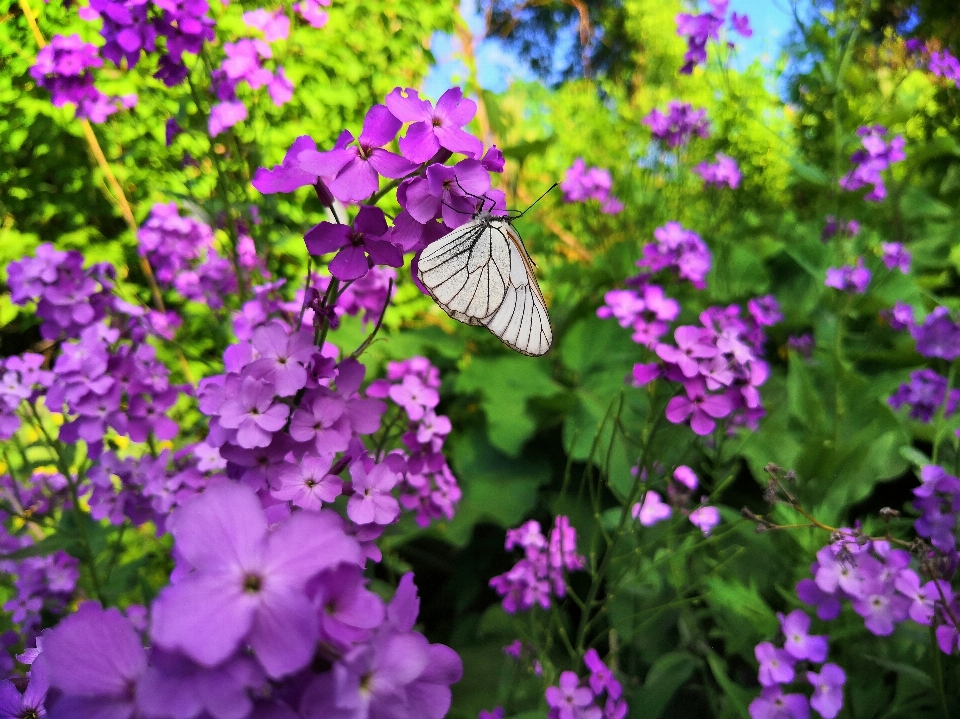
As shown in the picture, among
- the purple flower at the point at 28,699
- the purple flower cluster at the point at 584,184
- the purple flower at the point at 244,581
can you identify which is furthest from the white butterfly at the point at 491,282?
the purple flower cluster at the point at 584,184

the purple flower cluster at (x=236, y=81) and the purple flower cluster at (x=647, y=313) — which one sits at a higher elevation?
the purple flower cluster at (x=236, y=81)

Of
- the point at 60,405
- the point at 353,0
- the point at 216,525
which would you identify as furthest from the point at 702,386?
the point at 353,0

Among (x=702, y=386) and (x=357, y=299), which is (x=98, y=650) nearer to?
(x=702, y=386)

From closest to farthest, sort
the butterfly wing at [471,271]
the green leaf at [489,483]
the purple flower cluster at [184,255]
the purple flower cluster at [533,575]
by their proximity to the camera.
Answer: the butterfly wing at [471,271] < the purple flower cluster at [533,575] < the purple flower cluster at [184,255] < the green leaf at [489,483]

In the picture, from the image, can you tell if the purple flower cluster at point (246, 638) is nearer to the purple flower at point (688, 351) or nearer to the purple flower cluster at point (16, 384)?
the purple flower at point (688, 351)

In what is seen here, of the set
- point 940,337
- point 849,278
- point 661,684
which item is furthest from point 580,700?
point 849,278

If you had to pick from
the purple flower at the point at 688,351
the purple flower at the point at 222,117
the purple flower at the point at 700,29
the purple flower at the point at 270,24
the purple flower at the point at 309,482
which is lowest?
the purple flower at the point at 309,482
